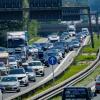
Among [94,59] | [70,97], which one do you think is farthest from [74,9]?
[70,97]

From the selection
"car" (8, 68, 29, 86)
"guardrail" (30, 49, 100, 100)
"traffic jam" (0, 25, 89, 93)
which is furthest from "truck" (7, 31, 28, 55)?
"car" (8, 68, 29, 86)

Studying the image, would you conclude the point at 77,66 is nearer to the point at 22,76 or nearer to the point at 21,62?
the point at 21,62

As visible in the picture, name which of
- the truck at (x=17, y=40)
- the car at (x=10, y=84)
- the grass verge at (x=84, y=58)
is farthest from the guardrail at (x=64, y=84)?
the truck at (x=17, y=40)

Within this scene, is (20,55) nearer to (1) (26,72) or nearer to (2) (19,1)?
(2) (19,1)

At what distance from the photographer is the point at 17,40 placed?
8338 centimetres

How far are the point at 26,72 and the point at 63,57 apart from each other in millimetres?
29577

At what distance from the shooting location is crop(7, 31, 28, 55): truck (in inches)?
3219

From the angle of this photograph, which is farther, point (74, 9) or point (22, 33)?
point (74, 9)

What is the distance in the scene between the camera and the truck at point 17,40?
8175cm

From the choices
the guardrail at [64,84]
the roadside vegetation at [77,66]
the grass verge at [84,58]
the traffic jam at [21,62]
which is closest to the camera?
the guardrail at [64,84]

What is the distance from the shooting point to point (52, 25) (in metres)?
191

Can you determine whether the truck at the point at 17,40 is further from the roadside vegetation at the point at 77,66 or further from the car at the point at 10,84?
the car at the point at 10,84

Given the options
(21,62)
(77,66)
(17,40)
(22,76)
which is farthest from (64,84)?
(17,40)

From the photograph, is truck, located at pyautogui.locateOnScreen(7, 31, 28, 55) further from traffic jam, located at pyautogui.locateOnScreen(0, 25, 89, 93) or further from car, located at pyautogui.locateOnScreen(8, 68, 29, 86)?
car, located at pyautogui.locateOnScreen(8, 68, 29, 86)
